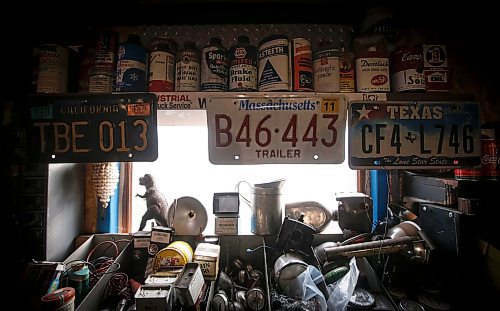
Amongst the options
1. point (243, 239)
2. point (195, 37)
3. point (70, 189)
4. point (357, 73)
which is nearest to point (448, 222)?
point (357, 73)

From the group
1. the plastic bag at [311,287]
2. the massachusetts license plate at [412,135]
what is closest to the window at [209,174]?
the plastic bag at [311,287]

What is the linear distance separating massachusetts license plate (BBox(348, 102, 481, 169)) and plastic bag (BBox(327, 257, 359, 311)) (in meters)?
0.51

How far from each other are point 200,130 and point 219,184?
0.40 m

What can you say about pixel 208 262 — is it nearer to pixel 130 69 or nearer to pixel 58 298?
pixel 58 298

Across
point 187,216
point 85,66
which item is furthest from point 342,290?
point 85,66

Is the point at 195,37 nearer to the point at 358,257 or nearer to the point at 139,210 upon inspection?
the point at 139,210

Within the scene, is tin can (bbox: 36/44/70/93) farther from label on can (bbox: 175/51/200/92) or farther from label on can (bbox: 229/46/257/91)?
label on can (bbox: 229/46/257/91)

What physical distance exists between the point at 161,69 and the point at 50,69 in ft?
1.46

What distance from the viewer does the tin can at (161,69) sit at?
112cm

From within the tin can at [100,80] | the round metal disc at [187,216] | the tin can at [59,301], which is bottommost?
the tin can at [59,301]

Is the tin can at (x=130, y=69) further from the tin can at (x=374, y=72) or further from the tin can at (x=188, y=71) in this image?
the tin can at (x=374, y=72)

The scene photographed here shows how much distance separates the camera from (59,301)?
1.01 meters

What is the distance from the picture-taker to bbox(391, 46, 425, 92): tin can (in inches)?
43.3

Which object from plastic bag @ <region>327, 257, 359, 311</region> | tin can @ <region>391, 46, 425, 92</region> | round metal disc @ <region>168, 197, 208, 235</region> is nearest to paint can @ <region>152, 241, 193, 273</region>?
round metal disc @ <region>168, 197, 208, 235</region>
